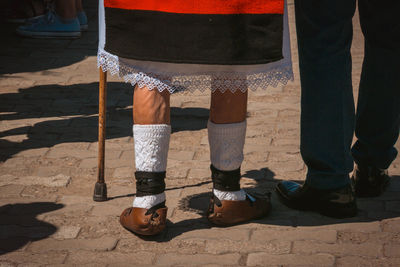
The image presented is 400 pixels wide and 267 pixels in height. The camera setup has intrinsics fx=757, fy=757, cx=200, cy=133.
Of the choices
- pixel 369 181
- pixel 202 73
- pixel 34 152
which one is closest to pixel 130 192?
pixel 34 152

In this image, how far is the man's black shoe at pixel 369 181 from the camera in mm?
3936

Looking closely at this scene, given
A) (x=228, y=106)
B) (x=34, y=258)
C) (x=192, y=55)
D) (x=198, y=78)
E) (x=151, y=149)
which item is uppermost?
(x=192, y=55)

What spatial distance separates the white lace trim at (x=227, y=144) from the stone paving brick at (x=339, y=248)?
48 centimetres

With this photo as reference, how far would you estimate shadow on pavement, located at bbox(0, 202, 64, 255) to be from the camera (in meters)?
3.48

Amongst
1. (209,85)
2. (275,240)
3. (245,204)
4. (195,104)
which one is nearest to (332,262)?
(275,240)

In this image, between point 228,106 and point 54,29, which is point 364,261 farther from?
point 54,29

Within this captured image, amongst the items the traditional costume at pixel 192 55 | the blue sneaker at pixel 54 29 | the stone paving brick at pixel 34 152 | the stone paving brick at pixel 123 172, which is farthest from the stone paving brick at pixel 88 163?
the blue sneaker at pixel 54 29

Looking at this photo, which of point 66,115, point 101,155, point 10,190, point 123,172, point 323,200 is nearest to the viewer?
point 323,200

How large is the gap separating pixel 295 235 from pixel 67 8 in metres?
4.65

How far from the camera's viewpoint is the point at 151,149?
3385 mm

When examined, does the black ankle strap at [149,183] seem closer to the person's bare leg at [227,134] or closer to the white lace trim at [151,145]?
the white lace trim at [151,145]

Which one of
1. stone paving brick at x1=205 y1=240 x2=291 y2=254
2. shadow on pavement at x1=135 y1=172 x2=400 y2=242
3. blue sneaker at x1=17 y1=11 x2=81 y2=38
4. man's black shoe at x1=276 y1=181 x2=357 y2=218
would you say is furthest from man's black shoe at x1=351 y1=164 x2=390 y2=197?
blue sneaker at x1=17 y1=11 x2=81 y2=38

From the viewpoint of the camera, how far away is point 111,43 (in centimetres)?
Answer: 330

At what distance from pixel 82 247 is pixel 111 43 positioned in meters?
0.93
